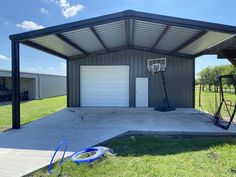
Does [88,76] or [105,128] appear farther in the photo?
[88,76]

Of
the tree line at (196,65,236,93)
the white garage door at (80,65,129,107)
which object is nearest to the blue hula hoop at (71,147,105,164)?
the tree line at (196,65,236,93)

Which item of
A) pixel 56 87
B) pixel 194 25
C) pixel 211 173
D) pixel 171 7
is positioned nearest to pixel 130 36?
pixel 171 7

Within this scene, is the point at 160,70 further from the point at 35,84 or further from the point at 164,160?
the point at 35,84

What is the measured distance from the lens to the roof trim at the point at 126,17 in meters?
5.58

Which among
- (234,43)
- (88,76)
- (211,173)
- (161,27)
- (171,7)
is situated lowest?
(211,173)

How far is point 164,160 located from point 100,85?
8524 millimetres

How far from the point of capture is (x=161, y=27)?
265 inches

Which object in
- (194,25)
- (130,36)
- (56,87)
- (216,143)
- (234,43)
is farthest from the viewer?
(56,87)

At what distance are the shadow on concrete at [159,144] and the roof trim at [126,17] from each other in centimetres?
316

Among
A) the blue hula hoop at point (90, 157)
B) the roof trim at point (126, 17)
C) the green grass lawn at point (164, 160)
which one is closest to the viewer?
the green grass lawn at point (164, 160)

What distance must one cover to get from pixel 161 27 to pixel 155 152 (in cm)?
448

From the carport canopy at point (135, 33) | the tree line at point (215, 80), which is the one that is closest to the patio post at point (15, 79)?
the carport canopy at point (135, 33)

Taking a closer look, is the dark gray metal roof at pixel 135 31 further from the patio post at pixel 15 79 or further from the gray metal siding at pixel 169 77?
the gray metal siding at pixel 169 77

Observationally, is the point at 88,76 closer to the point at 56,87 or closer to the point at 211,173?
the point at 211,173
